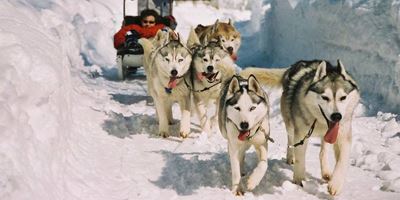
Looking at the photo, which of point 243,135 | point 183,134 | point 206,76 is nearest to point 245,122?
point 243,135

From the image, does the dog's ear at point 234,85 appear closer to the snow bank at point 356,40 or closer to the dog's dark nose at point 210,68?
the dog's dark nose at point 210,68

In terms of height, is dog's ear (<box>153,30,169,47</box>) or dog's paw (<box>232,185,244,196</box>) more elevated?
dog's ear (<box>153,30,169,47</box>)

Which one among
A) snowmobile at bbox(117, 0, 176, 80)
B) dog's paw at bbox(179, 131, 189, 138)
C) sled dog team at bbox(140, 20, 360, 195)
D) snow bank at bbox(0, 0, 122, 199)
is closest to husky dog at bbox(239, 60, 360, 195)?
sled dog team at bbox(140, 20, 360, 195)

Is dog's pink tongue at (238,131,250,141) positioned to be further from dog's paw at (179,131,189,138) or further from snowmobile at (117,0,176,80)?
snowmobile at (117,0,176,80)

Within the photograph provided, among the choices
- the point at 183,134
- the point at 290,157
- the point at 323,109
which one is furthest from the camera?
the point at 183,134

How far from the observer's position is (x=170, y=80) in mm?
6184

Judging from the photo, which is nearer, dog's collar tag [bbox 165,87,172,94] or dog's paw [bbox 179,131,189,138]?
dog's paw [bbox 179,131,189,138]

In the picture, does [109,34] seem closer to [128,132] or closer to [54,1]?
[54,1]

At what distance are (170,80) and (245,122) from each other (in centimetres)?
225

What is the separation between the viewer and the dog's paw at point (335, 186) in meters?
4.18

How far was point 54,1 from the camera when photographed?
1493cm

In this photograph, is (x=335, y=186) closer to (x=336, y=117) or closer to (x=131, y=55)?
(x=336, y=117)

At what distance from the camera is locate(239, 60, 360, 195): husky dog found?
3941 mm

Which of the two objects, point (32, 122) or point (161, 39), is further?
point (161, 39)
